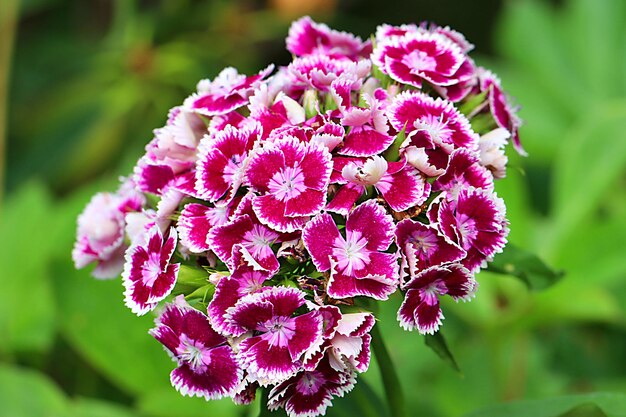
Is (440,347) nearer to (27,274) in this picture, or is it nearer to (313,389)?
(313,389)

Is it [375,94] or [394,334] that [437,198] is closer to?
[375,94]

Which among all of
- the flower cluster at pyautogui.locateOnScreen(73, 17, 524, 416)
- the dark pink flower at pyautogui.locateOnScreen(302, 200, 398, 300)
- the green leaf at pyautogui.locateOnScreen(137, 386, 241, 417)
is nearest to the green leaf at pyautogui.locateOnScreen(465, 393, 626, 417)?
the flower cluster at pyautogui.locateOnScreen(73, 17, 524, 416)

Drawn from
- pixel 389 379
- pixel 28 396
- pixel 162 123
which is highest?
pixel 389 379

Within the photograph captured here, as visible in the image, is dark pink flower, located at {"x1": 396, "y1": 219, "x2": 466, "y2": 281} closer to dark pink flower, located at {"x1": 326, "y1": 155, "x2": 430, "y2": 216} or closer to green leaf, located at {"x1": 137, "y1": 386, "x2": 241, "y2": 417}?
dark pink flower, located at {"x1": 326, "y1": 155, "x2": 430, "y2": 216}

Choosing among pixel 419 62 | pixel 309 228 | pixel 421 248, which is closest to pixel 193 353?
pixel 309 228

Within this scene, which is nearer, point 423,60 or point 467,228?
point 467,228

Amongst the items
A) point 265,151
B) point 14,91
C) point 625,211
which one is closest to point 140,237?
point 265,151

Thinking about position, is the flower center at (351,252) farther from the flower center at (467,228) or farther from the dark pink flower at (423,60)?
the dark pink flower at (423,60)
